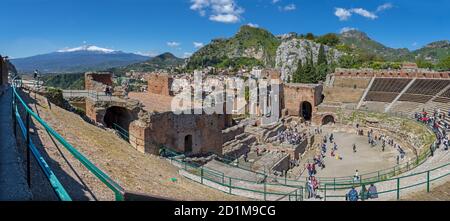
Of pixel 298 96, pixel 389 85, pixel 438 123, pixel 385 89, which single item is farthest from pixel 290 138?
pixel 389 85

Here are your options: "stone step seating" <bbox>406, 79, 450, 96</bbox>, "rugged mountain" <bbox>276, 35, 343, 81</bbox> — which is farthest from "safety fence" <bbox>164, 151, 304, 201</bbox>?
"rugged mountain" <bbox>276, 35, 343, 81</bbox>

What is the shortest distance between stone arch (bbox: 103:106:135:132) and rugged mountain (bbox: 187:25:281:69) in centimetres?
10328

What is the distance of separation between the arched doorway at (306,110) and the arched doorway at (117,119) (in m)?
32.2

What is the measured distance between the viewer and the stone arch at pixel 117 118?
1881 centimetres

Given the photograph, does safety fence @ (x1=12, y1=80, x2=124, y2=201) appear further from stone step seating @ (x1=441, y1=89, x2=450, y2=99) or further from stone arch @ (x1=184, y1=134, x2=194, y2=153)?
stone step seating @ (x1=441, y1=89, x2=450, y2=99)

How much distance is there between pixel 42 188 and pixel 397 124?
33707mm

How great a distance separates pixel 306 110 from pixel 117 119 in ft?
111

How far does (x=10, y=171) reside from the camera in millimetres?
5277

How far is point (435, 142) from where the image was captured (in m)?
23.4

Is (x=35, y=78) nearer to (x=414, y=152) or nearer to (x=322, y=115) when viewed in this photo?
(x=414, y=152)

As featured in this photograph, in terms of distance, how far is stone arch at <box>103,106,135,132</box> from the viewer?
61.7 ft

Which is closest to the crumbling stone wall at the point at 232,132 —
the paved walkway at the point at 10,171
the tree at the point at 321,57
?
the paved walkway at the point at 10,171

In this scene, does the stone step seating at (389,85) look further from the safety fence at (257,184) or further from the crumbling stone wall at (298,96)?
the safety fence at (257,184)

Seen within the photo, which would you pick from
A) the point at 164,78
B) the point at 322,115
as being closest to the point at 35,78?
the point at 164,78
